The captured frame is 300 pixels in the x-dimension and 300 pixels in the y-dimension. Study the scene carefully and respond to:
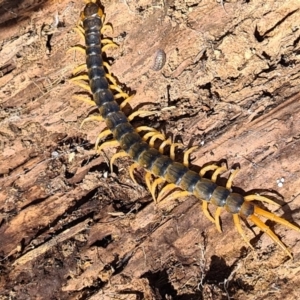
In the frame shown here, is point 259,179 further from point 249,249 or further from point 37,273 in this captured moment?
point 37,273

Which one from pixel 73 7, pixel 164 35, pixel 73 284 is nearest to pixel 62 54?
pixel 73 7

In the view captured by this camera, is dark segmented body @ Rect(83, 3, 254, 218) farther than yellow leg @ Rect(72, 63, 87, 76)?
No

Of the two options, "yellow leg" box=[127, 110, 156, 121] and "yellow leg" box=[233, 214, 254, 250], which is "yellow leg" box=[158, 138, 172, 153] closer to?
"yellow leg" box=[127, 110, 156, 121]

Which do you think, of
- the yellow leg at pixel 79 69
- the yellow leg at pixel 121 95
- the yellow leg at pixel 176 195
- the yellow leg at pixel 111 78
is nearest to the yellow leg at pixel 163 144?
the yellow leg at pixel 176 195

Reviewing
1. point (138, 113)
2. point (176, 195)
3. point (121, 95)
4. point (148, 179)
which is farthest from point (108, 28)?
point (176, 195)

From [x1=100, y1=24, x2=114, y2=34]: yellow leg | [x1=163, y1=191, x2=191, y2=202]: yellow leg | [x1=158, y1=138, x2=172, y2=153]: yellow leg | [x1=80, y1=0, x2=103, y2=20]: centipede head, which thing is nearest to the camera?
[x1=163, y1=191, x2=191, y2=202]: yellow leg

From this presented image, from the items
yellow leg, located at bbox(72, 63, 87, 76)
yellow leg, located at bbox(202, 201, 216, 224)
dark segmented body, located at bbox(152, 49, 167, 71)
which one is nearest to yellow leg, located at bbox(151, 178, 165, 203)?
yellow leg, located at bbox(202, 201, 216, 224)

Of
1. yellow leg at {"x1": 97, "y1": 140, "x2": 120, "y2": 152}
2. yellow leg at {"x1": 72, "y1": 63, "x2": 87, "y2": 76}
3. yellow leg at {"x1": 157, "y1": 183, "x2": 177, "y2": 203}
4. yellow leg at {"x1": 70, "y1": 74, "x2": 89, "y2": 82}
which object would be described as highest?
yellow leg at {"x1": 72, "y1": 63, "x2": 87, "y2": 76}

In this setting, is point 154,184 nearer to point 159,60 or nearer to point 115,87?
point 115,87
